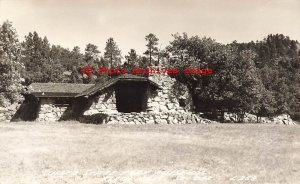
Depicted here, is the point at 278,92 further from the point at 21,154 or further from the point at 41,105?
the point at 21,154

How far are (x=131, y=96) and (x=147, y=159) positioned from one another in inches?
1062

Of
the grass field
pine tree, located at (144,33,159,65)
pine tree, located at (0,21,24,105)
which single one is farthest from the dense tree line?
pine tree, located at (144,33,159,65)

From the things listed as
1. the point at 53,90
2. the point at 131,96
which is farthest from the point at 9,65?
the point at 131,96

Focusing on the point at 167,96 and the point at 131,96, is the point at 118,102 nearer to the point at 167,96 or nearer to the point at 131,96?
the point at 131,96

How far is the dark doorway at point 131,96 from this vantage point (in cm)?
3559

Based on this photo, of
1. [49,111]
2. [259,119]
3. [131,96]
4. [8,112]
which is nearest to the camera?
[49,111]

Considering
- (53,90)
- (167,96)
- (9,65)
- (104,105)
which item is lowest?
(104,105)

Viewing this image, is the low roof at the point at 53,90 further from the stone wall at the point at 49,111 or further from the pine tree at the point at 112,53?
the pine tree at the point at 112,53

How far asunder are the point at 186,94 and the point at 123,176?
27665 millimetres

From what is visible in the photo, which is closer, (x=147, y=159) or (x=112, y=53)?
(x=147, y=159)

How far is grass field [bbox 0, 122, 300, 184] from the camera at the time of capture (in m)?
10.7

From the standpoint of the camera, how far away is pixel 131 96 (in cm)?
4022

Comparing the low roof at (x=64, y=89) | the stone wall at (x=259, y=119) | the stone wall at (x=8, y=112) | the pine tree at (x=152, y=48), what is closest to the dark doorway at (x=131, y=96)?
the low roof at (x=64, y=89)

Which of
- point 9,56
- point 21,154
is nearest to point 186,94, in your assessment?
point 9,56
